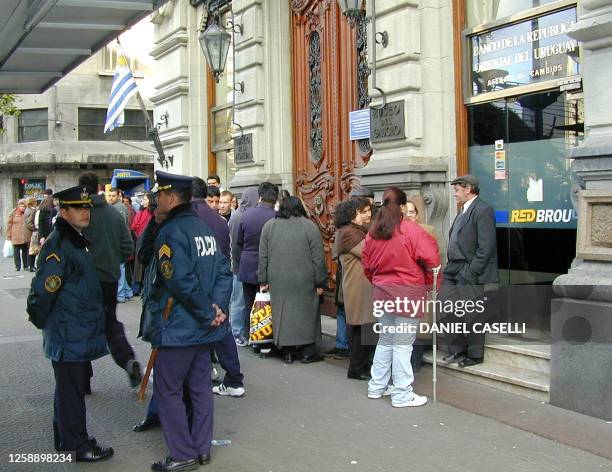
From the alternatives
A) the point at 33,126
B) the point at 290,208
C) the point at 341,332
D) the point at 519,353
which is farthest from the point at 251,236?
the point at 33,126

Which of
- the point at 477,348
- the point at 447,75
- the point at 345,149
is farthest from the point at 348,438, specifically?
the point at 345,149

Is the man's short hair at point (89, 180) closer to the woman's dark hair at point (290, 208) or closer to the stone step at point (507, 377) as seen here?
the woman's dark hair at point (290, 208)

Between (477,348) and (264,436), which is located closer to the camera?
(264,436)

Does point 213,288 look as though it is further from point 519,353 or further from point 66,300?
point 519,353

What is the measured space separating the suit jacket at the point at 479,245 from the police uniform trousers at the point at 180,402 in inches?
115

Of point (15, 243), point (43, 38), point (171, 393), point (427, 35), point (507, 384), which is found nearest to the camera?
point (171, 393)

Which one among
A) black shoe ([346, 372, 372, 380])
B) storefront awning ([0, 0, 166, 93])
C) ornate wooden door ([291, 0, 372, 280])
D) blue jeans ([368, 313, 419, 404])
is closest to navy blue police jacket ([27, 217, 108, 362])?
storefront awning ([0, 0, 166, 93])

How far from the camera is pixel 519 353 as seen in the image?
21.3 ft

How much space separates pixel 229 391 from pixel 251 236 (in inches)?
87.5

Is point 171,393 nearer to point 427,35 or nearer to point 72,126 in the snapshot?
point 427,35

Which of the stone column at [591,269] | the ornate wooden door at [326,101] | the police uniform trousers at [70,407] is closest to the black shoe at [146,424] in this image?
the police uniform trousers at [70,407]

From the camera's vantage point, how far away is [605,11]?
17.9 ft

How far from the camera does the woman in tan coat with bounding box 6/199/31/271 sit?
60.5 ft

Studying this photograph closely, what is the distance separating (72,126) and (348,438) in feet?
108
